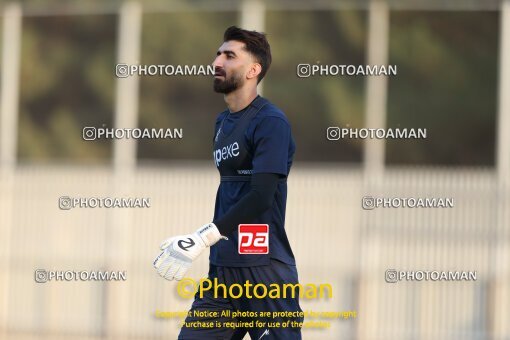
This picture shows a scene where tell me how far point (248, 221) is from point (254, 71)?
84 cm

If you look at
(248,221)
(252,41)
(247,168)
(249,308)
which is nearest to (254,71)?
(252,41)

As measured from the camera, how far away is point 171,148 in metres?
19.0

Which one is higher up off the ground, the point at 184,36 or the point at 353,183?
the point at 184,36

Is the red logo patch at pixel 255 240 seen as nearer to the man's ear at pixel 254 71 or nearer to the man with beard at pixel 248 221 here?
Result: the man with beard at pixel 248 221

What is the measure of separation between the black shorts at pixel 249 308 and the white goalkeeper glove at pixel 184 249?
34 centimetres

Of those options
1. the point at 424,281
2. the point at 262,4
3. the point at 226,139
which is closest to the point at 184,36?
the point at 262,4

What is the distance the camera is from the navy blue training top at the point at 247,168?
5.49 meters

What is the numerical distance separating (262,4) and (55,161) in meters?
6.28

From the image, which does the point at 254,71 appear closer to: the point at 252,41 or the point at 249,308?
the point at 252,41

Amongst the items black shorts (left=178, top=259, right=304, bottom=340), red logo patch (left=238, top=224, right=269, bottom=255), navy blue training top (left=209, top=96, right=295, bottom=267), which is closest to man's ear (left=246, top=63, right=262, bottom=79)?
navy blue training top (left=209, top=96, right=295, bottom=267)

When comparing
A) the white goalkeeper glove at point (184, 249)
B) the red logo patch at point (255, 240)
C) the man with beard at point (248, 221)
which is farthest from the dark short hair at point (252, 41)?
the white goalkeeper glove at point (184, 249)

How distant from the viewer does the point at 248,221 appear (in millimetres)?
→ 5367

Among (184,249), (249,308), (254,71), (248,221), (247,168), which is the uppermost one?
(254,71)

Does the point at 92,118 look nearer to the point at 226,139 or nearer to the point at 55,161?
the point at 55,161
